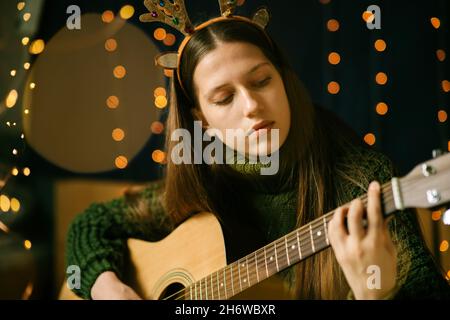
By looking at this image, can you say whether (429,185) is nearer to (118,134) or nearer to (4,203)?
(118,134)

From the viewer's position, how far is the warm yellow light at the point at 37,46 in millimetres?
1391

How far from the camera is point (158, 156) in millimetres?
1321

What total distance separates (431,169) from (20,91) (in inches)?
42.8

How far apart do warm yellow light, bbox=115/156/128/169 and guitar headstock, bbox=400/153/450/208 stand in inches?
29.3

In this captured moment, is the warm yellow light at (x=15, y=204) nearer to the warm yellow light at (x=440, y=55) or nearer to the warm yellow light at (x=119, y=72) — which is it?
the warm yellow light at (x=119, y=72)

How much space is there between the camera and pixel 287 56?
3.90 feet

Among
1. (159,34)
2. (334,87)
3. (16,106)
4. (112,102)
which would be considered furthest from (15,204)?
(334,87)

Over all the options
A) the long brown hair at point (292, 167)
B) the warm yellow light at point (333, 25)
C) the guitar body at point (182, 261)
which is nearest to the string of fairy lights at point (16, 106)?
the guitar body at point (182, 261)

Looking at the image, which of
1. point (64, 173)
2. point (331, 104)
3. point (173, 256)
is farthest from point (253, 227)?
point (64, 173)

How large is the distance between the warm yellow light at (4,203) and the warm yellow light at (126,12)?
591mm

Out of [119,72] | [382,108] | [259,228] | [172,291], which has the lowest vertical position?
[172,291]

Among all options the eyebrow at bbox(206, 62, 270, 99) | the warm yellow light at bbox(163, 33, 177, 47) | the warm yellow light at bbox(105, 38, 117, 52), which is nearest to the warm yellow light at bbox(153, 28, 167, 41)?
the warm yellow light at bbox(163, 33, 177, 47)

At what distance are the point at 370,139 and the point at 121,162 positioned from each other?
64cm

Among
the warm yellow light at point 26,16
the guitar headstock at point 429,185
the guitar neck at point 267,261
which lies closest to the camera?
the guitar headstock at point 429,185
